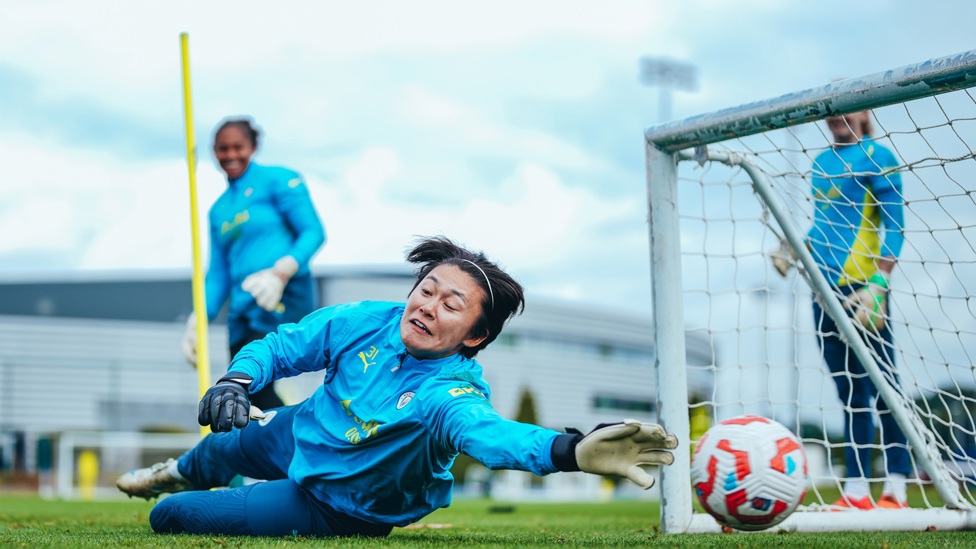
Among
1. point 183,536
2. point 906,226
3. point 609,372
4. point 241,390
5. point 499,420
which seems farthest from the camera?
point 609,372

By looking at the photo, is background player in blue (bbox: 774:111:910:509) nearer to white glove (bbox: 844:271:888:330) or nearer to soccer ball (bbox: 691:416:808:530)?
white glove (bbox: 844:271:888:330)

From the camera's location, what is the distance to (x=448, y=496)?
3.66 meters

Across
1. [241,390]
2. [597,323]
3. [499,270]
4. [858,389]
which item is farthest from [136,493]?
[597,323]

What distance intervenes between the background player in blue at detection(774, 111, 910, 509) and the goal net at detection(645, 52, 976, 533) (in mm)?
32

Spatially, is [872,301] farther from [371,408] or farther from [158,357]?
[158,357]

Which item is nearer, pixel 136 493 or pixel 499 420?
pixel 499 420

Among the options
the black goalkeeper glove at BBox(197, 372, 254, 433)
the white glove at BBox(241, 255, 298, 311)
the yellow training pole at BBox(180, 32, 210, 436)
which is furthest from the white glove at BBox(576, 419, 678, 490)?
the yellow training pole at BBox(180, 32, 210, 436)

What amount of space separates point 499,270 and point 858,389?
2828mm

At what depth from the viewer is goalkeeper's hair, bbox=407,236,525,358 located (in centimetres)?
357

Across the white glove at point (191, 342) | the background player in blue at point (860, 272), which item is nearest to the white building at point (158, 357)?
the white glove at point (191, 342)

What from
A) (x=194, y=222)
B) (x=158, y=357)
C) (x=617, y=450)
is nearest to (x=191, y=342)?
(x=194, y=222)

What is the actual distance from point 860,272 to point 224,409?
375cm

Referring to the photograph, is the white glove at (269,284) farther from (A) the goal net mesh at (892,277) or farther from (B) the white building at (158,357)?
(B) the white building at (158,357)

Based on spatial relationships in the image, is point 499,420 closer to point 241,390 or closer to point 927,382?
point 241,390
